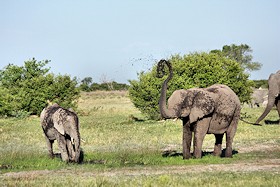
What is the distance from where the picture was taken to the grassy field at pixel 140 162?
12883 millimetres

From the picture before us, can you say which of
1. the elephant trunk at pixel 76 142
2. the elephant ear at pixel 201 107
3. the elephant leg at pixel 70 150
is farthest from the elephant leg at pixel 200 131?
the elephant leg at pixel 70 150

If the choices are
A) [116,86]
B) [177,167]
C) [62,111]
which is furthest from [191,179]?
[116,86]

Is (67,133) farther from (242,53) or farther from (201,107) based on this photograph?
(242,53)

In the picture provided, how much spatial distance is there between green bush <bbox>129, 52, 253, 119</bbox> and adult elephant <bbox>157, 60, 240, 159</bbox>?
17159 mm

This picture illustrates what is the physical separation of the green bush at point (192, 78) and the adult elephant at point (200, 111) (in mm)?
17159

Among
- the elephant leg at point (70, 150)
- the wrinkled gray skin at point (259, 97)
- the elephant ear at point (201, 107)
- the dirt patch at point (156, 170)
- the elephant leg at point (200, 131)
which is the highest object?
the wrinkled gray skin at point (259, 97)

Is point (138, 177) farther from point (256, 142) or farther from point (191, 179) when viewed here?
point (256, 142)

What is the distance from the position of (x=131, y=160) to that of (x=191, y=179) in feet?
18.3

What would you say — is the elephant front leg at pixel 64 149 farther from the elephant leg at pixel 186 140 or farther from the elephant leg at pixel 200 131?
the elephant leg at pixel 200 131

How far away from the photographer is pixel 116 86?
129 m

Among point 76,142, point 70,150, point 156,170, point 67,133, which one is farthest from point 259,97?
point 156,170

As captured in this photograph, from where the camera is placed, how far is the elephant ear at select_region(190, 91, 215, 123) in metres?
17.0

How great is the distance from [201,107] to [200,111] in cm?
14

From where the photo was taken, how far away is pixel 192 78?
3578 centimetres
